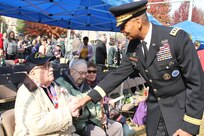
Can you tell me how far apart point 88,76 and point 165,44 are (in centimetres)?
226

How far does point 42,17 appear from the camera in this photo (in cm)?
773

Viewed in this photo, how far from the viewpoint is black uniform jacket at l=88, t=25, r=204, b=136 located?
1943 millimetres

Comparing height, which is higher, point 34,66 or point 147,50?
point 147,50

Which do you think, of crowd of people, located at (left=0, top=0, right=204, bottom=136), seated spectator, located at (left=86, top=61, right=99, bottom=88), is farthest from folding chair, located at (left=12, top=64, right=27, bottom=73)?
crowd of people, located at (left=0, top=0, right=204, bottom=136)

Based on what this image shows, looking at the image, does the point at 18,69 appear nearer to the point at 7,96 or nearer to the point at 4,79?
the point at 4,79

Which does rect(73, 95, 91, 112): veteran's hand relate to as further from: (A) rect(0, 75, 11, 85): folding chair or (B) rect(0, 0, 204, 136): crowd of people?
(A) rect(0, 75, 11, 85): folding chair

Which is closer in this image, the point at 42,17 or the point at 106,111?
the point at 106,111

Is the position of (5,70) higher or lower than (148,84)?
lower

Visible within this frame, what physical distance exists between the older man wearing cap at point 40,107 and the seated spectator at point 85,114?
0.50 meters

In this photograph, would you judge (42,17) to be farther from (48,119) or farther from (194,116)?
(194,116)

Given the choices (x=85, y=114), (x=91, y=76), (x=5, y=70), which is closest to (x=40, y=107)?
(x=85, y=114)

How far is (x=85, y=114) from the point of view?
361 cm

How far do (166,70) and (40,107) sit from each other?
1359 mm

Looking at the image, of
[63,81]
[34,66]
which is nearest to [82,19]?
[63,81]
